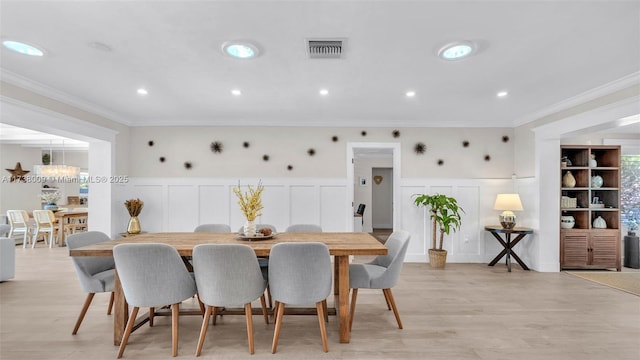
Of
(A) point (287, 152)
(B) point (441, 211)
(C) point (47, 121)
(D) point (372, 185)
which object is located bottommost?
(B) point (441, 211)

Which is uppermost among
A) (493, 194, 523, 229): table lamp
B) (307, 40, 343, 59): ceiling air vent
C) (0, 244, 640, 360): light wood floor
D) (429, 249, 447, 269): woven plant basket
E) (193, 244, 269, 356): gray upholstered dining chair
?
(307, 40, 343, 59): ceiling air vent

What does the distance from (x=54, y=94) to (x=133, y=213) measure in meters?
1.98

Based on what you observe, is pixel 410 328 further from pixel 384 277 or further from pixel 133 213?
pixel 133 213

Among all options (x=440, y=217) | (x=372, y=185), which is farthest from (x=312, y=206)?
(x=372, y=185)

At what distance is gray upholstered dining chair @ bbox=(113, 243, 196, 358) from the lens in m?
2.21

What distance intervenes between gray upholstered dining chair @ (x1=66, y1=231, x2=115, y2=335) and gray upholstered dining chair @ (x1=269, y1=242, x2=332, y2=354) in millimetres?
1446

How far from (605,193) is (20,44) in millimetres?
7634

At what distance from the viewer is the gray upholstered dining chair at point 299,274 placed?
2.27 metres

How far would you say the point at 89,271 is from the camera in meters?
2.79

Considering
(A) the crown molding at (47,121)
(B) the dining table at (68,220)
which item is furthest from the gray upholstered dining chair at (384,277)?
(B) the dining table at (68,220)

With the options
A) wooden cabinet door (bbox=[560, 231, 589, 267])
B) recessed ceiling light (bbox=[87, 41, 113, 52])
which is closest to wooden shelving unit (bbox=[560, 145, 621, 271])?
wooden cabinet door (bbox=[560, 231, 589, 267])

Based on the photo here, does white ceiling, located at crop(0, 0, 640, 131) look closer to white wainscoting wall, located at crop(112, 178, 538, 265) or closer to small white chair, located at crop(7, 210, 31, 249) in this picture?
white wainscoting wall, located at crop(112, 178, 538, 265)

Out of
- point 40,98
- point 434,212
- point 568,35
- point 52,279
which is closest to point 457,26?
point 568,35

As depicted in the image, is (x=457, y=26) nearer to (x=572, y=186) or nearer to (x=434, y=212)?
(x=434, y=212)
